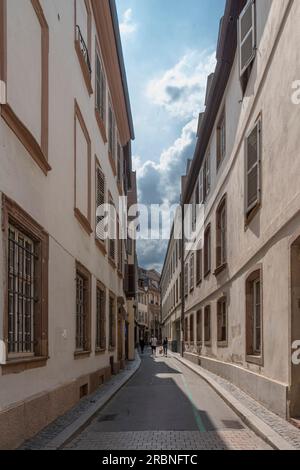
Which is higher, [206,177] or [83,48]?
[83,48]

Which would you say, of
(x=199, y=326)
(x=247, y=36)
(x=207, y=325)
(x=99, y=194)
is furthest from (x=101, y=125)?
(x=199, y=326)

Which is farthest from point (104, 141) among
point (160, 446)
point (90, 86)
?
point (160, 446)

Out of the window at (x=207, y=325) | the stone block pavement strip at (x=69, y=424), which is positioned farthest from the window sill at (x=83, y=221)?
the window at (x=207, y=325)

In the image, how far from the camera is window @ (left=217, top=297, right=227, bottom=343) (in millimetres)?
17984

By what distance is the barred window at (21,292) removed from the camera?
24.3 ft

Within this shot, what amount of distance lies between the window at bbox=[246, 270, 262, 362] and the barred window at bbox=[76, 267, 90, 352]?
3892 millimetres

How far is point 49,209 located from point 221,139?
37.0ft

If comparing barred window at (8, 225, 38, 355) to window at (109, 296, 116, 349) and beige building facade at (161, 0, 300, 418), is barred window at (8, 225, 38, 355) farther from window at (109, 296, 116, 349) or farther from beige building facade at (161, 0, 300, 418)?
window at (109, 296, 116, 349)

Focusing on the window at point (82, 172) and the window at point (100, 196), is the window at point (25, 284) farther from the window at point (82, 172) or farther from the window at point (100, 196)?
the window at point (100, 196)

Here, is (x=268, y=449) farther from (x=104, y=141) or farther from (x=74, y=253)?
(x=104, y=141)

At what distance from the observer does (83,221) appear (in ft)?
41.7

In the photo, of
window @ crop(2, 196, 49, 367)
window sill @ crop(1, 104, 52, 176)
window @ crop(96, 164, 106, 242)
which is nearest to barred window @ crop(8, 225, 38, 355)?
window @ crop(2, 196, 49, 367)

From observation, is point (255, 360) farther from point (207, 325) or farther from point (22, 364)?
point (207, 325)

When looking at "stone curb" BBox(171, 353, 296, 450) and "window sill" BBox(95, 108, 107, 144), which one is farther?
"window sill" BBox(95, 108, 107, 144)
